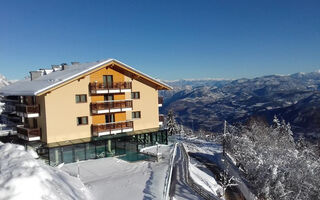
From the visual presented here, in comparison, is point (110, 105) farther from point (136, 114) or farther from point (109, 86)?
point (136, 114)

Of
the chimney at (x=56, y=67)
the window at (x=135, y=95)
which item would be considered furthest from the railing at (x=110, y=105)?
the chimney at (x=56, y=67)

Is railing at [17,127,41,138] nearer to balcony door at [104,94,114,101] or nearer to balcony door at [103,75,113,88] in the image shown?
balcony door at [104,94,114,101]

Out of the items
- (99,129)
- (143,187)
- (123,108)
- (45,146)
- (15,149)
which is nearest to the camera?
(15,149)

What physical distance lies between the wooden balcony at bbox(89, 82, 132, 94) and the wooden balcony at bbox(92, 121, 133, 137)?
10.5 ft

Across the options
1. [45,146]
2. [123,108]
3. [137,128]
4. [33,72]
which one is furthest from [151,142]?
[33,72]

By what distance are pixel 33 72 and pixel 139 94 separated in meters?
12.2

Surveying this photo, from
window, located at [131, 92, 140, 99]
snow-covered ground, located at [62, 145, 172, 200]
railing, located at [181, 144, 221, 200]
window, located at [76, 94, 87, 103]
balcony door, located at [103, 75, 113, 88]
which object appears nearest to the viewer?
snow-covered ground, located at [62, 145, 172, 200]

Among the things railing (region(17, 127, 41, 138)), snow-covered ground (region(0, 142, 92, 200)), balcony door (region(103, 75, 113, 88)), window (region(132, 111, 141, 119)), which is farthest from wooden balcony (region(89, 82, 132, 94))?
snow-covered ground (region(0, 142, 92, 200))

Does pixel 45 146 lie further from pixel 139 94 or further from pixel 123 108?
pixel 139 94

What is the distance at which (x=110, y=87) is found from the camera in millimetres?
26391

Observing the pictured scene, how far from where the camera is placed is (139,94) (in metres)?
29.3

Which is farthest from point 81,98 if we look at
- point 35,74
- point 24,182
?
point 24,182

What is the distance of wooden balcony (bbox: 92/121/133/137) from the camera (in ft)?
82.8

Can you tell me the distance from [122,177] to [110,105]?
9.20 m
